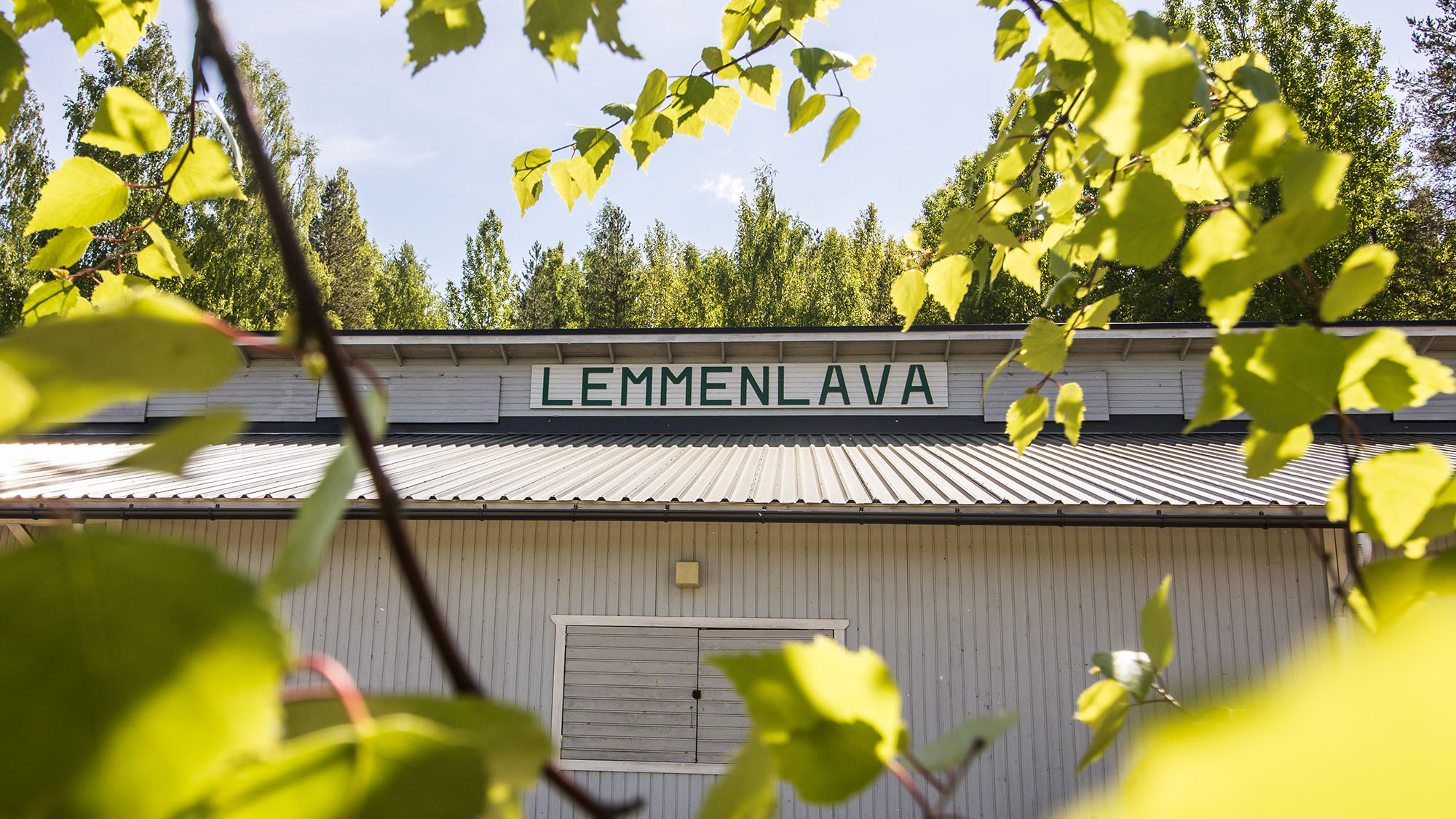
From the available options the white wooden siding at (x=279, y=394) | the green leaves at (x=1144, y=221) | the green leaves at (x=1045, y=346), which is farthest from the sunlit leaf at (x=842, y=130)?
the white wooden siding at (x=279, y=394)

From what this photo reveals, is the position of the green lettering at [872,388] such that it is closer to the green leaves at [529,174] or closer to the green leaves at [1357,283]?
the green leaves at [529,174]

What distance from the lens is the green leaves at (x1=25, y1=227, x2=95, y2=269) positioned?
41.6 inches

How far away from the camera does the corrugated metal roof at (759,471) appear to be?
6.83 meters

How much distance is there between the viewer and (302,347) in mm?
327

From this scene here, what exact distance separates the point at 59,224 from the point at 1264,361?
3.85ft

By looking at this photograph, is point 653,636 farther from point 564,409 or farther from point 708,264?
point 708,264

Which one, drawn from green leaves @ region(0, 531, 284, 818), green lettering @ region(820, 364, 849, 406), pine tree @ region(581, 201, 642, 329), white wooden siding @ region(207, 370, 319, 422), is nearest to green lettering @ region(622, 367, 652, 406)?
green lettering @ region(820, 364, 849, 406)

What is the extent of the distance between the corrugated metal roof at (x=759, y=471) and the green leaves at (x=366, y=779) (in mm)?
5447

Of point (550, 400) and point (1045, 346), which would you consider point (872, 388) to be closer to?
point (550, 400)

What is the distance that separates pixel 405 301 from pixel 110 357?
3722 cm

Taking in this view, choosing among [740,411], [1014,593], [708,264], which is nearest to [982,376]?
[740,411]

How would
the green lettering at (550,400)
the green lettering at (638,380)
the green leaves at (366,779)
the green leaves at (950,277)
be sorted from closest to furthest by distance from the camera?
the green leaves at (366,779) < the green leaves at (950,277) < the green lettering at (638,380) < the green lettering at (550,400)

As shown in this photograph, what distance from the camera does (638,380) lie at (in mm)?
11258

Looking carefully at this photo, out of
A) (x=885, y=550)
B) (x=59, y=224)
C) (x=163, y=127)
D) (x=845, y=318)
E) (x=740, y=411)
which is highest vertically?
(x=845, y=318)
